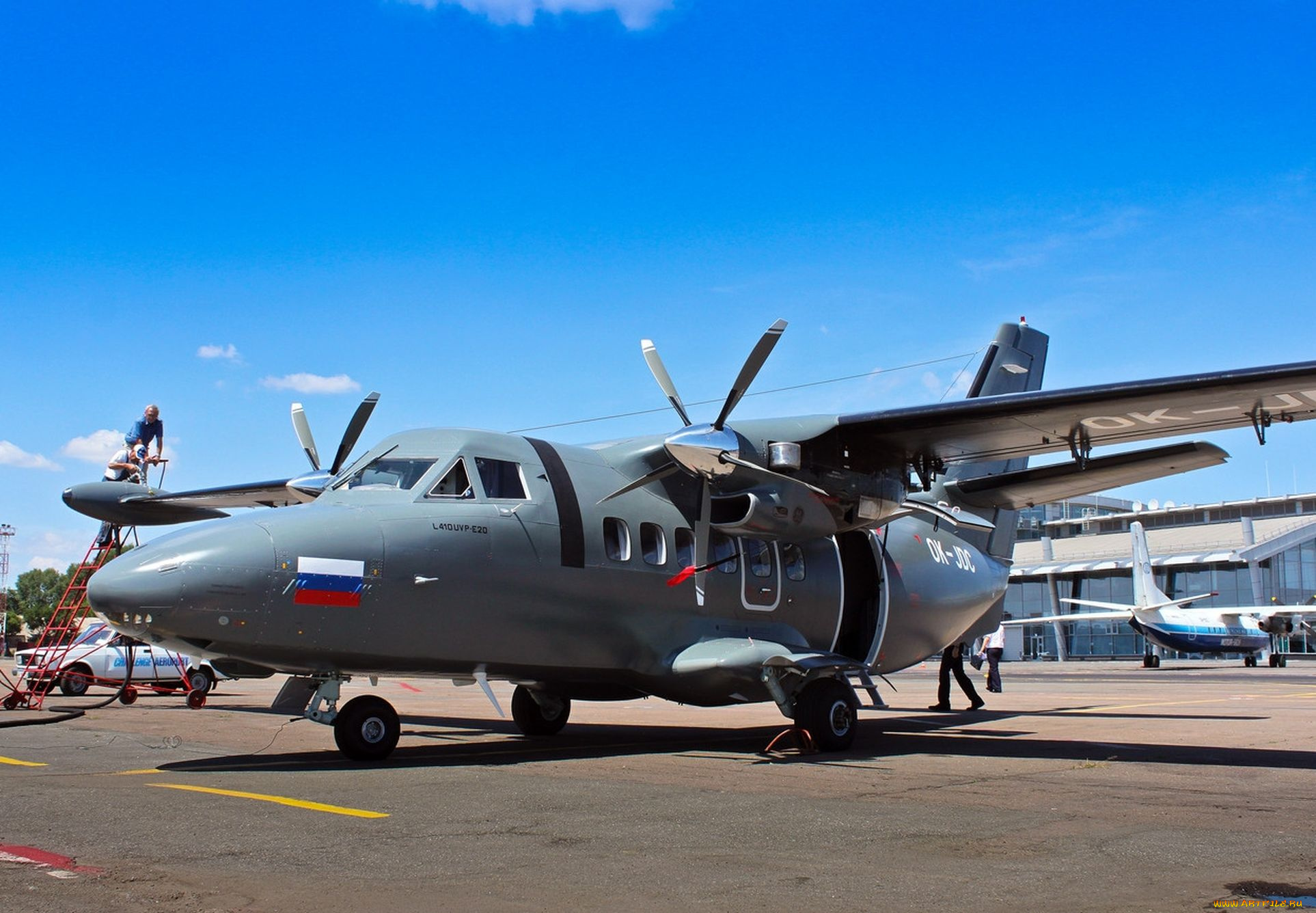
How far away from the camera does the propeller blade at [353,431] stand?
46.6ft

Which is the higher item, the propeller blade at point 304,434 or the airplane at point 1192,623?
the propeller blade at point 304,434

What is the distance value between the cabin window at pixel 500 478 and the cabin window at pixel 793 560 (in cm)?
400

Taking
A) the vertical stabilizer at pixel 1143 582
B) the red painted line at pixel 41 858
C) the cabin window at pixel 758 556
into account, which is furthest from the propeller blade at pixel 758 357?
the vertical stabilizer at pixel 1143 582

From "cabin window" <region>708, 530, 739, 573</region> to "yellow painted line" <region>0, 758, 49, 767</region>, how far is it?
729 cm

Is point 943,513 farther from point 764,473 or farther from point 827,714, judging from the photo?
point 827,714

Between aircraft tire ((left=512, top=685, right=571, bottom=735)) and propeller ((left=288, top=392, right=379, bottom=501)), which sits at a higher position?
propeller ((left=288, top=392, right=379, bottom=501))

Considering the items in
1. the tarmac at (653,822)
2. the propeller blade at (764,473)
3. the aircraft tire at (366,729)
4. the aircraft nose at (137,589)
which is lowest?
the tarmac at (653,822)

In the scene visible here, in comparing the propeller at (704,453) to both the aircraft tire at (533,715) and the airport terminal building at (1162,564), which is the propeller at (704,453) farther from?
the airport terminal building at (1162,564)

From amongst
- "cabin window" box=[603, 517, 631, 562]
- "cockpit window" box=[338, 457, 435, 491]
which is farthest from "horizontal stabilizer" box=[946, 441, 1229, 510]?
"cockpit window" box=[338, 457, 435, 491]

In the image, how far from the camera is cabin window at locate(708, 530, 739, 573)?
1347 cm

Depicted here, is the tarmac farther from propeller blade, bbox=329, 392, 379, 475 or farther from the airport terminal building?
the airport terminal building

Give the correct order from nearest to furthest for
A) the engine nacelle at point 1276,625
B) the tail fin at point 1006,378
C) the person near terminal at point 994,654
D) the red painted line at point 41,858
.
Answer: the red painted line at point 41,858 → the tail fin at point 1006,378 → the person near terminal at point 994,654 → the engine nacelle at point 1276,625

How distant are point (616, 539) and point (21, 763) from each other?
6.34 metres

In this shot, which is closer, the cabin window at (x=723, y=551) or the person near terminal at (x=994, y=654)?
the cabin window at (x=723, y=551)
